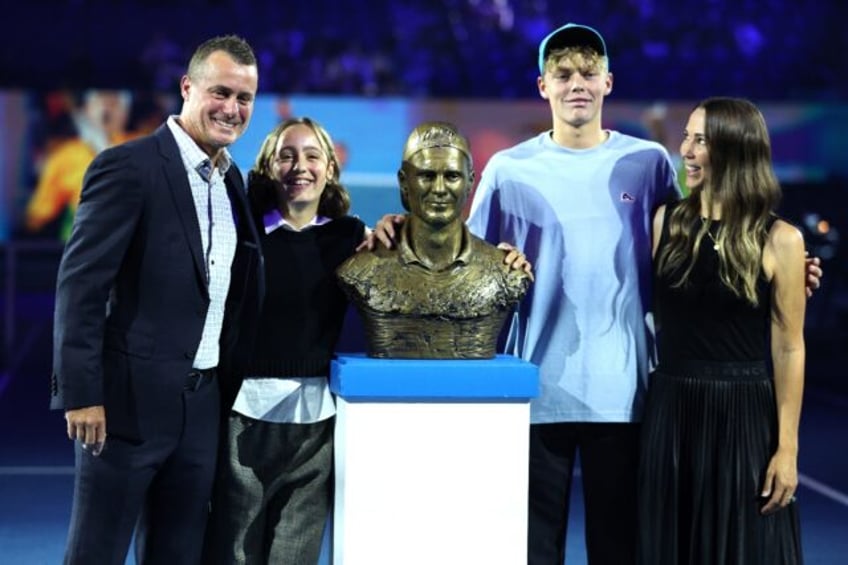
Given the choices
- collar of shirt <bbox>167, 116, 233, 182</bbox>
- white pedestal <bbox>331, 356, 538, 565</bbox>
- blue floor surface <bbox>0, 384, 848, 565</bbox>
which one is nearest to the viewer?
collar of shirt <bbox>167, 116, 233, 182</bbox>

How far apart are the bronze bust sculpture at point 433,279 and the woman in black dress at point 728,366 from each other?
509mm

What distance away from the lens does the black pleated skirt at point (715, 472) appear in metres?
3.34

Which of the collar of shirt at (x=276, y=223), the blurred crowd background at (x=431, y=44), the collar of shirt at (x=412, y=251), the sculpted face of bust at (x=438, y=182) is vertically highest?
the blurred crowd background at (x=431, y=44)

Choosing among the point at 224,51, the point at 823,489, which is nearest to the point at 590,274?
the point at 224,51

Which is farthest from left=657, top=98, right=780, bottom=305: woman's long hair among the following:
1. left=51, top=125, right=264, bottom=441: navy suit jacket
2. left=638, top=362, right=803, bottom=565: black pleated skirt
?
left=51, top=125, right=264, bottom=441: navy suit jacket

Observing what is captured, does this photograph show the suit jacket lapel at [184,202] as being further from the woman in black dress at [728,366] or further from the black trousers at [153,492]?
the woman in black dress at [728,366]

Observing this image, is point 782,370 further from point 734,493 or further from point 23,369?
point 23,369

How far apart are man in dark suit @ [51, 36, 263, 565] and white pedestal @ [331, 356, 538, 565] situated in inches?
16.2

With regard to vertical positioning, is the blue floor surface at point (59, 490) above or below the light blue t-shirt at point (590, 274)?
below

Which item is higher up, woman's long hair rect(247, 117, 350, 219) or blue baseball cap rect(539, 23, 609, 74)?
blue baseball cap rect(539, 23, 609, 74)

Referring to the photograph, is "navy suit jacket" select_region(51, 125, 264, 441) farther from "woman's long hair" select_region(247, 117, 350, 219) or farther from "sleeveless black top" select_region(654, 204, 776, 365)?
"sleeveless black top" select_region(654, 204, 776, 365)

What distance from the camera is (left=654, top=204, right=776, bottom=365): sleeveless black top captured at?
10.9 ft

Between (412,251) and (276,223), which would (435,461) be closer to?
(412,251)

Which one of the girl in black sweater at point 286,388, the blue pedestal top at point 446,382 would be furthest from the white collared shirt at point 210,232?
the blue pedestal top at point 446,382
